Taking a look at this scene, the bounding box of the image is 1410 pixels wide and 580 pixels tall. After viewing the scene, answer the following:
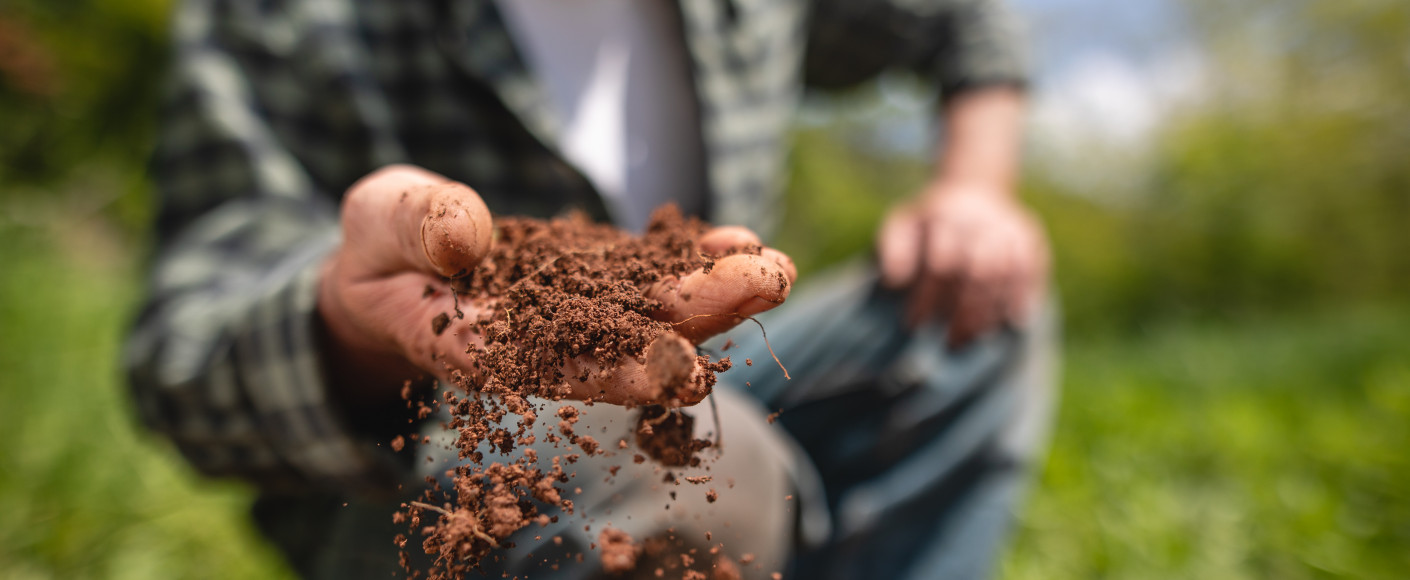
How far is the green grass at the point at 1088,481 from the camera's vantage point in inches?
67.6

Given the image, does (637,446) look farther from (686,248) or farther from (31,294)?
(31,294)

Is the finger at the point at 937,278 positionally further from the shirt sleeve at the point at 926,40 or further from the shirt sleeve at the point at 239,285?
the shirt sleeve at the point at 239,285

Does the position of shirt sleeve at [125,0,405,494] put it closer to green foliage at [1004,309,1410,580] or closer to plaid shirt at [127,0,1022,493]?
plaid shirt at [127,0,1022,493]

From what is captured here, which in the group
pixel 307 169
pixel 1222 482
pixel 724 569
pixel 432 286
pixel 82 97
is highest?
pixel 432 286

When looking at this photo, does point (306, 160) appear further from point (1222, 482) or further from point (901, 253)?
point (1222, 482)

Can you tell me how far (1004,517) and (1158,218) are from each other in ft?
36.6

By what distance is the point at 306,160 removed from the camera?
1243mm

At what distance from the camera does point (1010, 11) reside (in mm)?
2037

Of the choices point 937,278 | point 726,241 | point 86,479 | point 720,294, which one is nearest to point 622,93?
point 937,278

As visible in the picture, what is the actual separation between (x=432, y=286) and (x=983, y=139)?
157 centimetres

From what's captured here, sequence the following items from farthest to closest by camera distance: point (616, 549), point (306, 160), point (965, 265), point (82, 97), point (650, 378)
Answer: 1. point (82, 97)
2. point (965, 265)
3. point (306, 160)
4. point (616, 549)
5. point (650, 378)

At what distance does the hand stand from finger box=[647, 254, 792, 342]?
972 mm

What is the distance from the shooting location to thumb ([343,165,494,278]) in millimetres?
557

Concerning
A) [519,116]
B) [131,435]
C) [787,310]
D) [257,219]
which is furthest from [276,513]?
[131,435]
